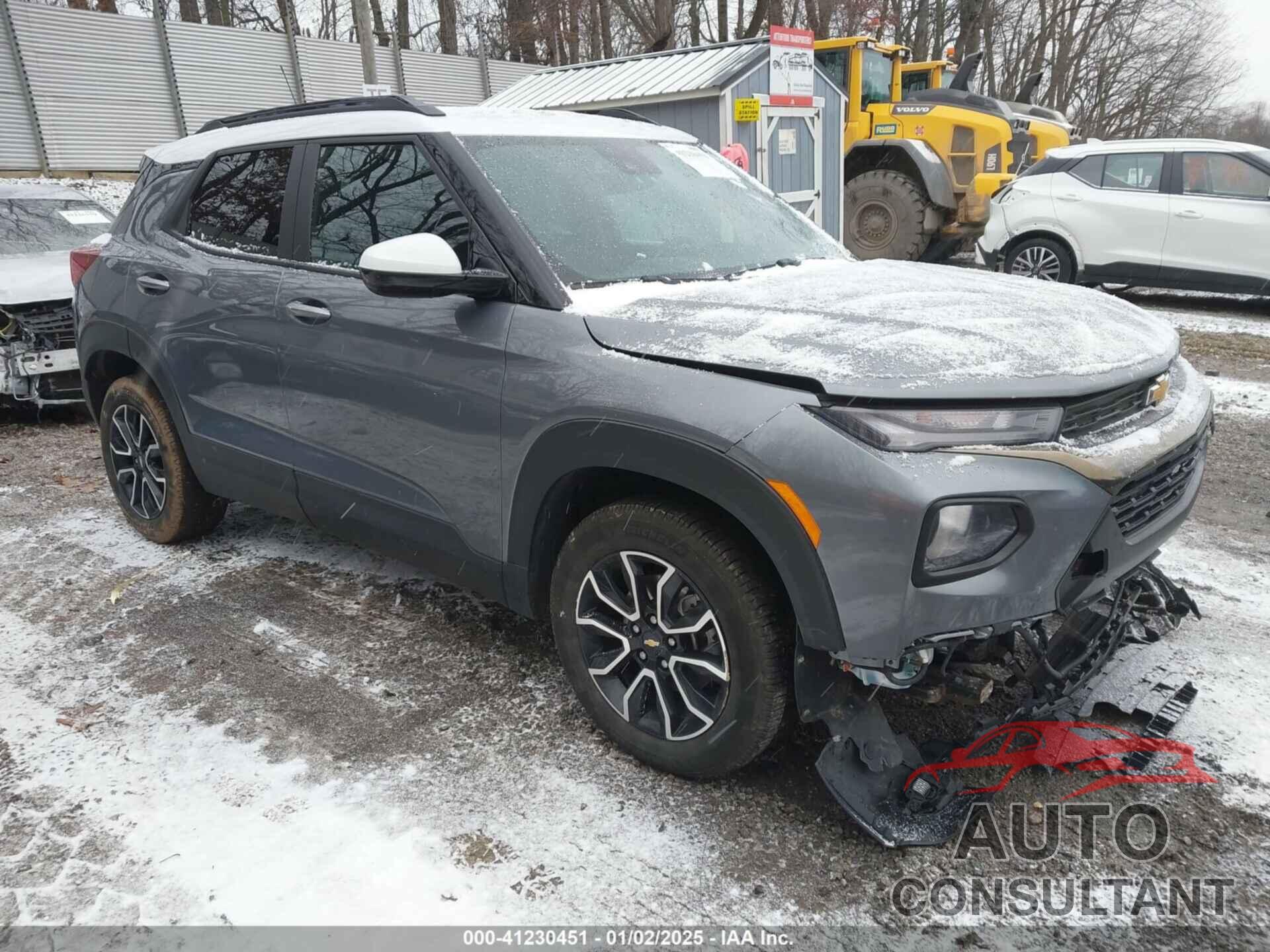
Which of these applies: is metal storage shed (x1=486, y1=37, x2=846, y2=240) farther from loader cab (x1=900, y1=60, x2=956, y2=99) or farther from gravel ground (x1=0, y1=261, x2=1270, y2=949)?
gravel ground (x1=0, y1=261, x2=1270, y2=949)

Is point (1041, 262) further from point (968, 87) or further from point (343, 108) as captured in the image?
point (343, 108)

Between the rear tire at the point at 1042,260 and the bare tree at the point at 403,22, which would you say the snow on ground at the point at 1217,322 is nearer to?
the rear tire at the point at 1042,260

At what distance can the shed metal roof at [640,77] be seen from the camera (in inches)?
407

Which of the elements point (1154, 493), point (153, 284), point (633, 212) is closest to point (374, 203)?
point (633, 212)

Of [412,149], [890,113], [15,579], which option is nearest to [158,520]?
[15,579]

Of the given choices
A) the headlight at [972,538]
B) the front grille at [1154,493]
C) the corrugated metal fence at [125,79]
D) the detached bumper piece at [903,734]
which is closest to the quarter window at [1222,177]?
the front grille at [1154,493]

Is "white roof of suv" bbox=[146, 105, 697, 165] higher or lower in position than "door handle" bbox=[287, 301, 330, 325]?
higher

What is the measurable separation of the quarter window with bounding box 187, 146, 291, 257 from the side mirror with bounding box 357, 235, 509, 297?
1.05 m

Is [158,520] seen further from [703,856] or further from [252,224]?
[703,856]

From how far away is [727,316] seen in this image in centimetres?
245

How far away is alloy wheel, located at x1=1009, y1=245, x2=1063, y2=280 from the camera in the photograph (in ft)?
33.3

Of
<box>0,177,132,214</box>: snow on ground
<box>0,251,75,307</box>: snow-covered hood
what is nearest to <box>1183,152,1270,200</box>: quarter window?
<box>0,251,75,307</box>: snow-covered hood

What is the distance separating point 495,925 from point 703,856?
54 centimetres

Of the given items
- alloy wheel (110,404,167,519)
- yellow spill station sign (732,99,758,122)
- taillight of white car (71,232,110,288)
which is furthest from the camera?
yellow spill station sign (732,99,758,122)
